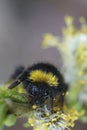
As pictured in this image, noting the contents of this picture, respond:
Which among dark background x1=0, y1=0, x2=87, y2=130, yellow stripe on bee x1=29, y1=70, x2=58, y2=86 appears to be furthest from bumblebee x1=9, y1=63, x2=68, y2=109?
dark background x1=0, y1=0, x2=87, y2=130

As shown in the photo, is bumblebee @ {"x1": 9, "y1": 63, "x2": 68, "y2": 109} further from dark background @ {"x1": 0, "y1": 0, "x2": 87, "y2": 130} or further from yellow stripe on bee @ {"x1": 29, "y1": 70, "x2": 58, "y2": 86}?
dark background @ {"x1": 0, "y1": 0, "x2": 87, "y2": 130}

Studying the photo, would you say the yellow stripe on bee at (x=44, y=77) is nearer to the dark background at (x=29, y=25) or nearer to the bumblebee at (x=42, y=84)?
the bumblebee at (x=42, y=84)

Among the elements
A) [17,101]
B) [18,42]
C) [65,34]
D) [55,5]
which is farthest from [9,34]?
[17,101]

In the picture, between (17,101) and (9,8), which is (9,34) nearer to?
(9,8)

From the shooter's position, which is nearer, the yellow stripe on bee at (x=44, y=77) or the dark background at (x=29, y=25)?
the yellow stripe on bee at (x=44, y=77)

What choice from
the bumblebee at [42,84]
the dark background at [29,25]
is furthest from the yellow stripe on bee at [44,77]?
the dark background at [29,25]

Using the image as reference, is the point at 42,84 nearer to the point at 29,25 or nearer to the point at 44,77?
the point at 44,77
